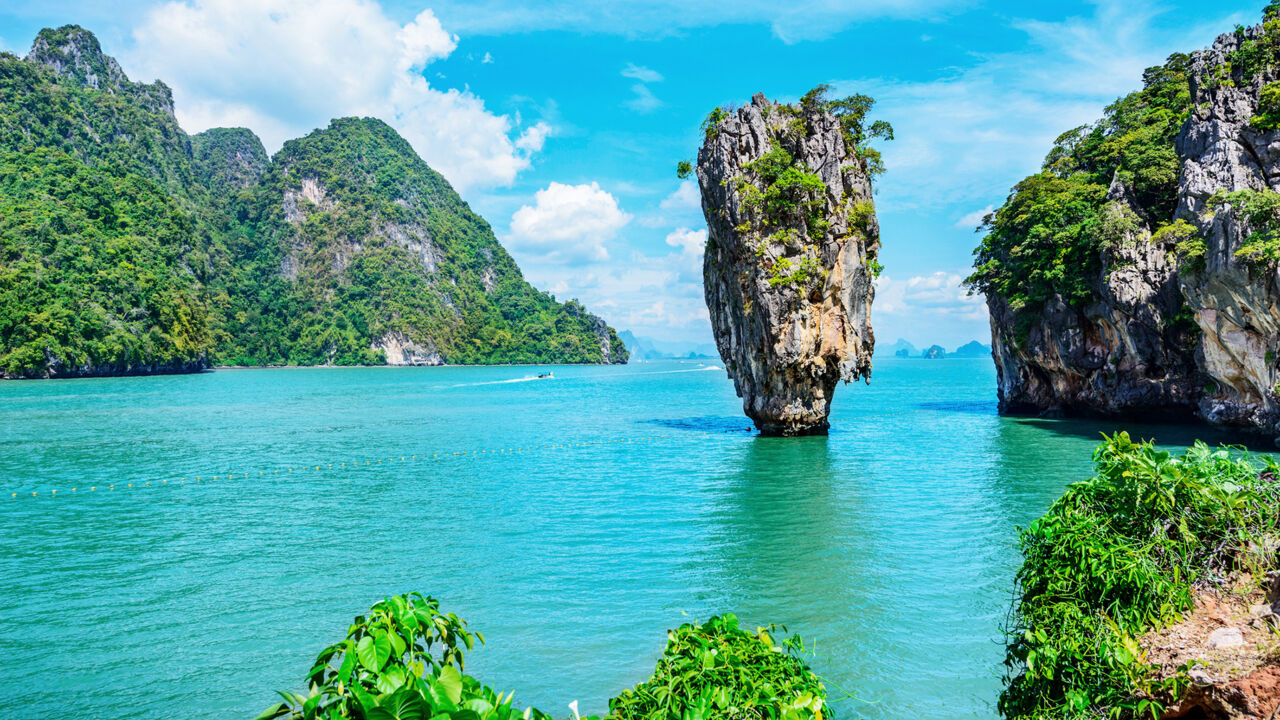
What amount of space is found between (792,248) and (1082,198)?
1770cm

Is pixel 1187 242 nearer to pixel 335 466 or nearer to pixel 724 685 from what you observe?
pixel 724 685

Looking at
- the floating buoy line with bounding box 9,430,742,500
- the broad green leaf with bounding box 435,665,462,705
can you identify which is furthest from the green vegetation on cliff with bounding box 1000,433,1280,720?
the floating buoy line with bounding box 9,430,742,500

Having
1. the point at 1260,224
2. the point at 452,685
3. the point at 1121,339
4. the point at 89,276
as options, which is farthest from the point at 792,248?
the point at 89,276

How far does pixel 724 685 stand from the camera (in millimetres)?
3811

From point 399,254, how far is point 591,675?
167 meters

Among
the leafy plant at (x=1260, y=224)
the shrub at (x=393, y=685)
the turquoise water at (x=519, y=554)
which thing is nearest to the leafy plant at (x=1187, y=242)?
the leafy plant at (x=1260, y=224)

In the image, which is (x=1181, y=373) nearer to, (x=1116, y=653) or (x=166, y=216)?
(x=1116, y=653)

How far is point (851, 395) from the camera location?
64438 millimetres

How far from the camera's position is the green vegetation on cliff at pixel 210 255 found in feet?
280

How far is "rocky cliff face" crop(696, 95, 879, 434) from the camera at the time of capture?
2950cm

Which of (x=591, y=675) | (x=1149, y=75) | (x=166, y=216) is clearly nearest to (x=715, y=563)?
(x=591, y=675)

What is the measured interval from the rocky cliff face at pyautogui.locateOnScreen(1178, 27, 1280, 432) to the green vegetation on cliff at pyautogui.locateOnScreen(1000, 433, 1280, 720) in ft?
80.0

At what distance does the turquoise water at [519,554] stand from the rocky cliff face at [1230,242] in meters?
4.61

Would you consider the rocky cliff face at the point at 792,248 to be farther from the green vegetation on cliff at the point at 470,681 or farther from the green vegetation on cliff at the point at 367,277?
the green vegetation on cliff at the point at 367,277
